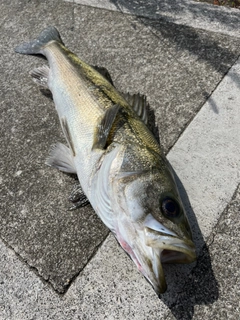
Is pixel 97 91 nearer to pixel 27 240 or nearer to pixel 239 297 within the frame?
pixel 27 240

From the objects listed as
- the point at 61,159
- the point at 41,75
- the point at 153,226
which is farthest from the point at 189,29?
the point at 153,226

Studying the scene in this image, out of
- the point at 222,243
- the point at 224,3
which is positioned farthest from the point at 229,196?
the point at 224,3

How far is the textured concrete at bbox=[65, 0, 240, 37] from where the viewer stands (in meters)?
4.07

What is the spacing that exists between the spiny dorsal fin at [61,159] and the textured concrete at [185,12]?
2.33 meters

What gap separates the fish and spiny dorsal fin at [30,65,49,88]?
180mm

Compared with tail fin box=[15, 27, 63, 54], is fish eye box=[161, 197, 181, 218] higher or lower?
lower

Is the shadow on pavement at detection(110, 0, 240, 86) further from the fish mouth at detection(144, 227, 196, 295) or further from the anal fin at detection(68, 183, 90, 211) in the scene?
the fish mouth at detection(144, 227, 196, 295)

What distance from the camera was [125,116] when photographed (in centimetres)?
275

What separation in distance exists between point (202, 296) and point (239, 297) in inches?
9.9

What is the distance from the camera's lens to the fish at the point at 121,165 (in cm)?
204

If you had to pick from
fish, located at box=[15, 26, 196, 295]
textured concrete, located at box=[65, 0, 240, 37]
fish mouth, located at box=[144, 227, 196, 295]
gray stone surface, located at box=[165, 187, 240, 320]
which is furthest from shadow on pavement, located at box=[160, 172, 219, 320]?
textured concrete, located at box=[65, 0, 240, 37]

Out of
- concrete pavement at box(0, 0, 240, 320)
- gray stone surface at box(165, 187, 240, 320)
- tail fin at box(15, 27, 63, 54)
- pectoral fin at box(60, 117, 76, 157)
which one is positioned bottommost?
gray stone surface at box(165, 187, 240, 320)

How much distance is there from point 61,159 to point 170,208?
1.33 metres

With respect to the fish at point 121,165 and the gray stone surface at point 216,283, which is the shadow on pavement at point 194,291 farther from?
the fish at point 121,165
